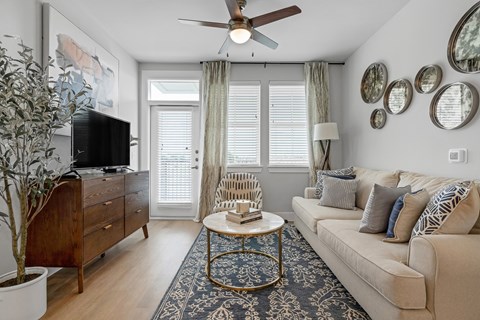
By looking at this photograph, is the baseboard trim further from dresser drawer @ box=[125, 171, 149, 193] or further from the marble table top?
dresser drawer @ box=[125, 171, 149, 193]

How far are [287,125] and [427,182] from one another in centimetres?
245

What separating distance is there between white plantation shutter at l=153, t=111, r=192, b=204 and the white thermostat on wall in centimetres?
340

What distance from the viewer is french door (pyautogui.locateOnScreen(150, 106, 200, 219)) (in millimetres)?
4215

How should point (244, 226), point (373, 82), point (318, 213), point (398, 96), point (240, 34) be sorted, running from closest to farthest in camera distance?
1. point (244, 226)
2. point (240, 34)
3. point (318, 213)
4. point (398, 96)
5. point (373, 82)

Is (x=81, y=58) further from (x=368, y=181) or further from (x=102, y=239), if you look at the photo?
(x=368, y=181)

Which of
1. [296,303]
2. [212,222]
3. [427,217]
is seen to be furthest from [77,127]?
[427,217]

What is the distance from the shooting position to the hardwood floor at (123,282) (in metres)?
1.78

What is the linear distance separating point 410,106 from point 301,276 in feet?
6.83

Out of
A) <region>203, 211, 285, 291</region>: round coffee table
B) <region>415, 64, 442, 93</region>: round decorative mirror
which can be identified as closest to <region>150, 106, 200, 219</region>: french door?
<region>203, 211, 285, 291</region>: round coffee table

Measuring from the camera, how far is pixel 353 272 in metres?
1.76

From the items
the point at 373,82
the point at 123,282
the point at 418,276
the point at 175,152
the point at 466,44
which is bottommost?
the point at 123,282

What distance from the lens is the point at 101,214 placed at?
7.29 feet

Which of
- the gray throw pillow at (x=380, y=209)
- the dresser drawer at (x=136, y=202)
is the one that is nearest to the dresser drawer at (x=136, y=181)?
the dresser drawer at (x=136, y=202)

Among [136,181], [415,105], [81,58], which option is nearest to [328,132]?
[415,105]
